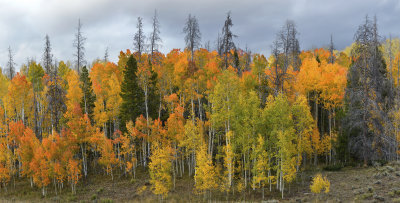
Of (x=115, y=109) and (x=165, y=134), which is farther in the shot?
(x=115, y=109)

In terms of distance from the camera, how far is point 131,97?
34531 millimetres

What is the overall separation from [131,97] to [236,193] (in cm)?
1734

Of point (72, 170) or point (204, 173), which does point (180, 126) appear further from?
point (72, 170)

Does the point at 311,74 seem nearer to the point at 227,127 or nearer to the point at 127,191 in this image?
the point at 227,127

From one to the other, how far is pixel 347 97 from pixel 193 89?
16231 millimetres

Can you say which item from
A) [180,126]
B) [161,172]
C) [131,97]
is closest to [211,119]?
[180,126]

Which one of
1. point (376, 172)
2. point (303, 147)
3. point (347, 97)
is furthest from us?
point (303, 147)

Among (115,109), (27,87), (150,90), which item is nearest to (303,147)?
(150,90)

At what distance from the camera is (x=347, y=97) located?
28.0 meters

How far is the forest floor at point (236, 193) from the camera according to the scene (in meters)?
20.7

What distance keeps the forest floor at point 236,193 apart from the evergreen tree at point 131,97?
7.29 metres

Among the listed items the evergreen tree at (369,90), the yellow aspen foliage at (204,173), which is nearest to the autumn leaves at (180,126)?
the yellow aspen foliage at (204,173)

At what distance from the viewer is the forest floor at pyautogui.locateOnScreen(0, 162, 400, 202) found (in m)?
20.7

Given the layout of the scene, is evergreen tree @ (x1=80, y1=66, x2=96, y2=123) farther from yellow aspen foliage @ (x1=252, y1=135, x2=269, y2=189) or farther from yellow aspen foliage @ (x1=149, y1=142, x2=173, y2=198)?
yellow aspen foliage @ (x1=252, y1=135, x2=269, y2=189)
